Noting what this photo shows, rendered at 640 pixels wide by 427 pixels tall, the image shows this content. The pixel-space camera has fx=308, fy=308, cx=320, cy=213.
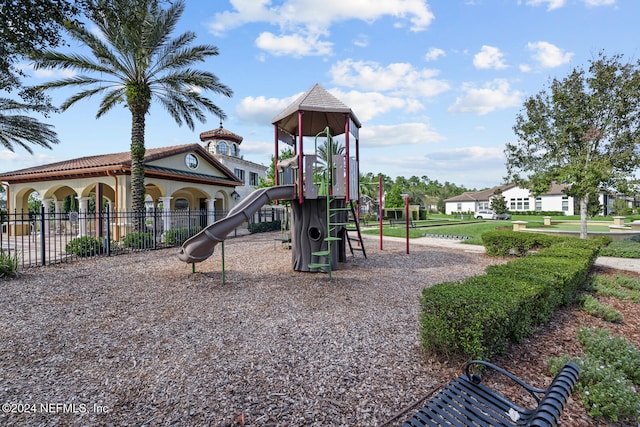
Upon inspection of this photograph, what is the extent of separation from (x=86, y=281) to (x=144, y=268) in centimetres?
161

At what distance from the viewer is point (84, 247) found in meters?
10.7

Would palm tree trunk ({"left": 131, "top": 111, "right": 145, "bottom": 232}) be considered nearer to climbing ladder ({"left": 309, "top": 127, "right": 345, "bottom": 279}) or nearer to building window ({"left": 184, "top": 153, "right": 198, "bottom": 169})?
building window ({"left": 184, "top": 153, "right": 198, "bottom": 169})

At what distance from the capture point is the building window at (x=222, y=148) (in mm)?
28984

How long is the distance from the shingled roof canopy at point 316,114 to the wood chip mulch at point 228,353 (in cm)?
422

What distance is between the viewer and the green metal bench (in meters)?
1.83

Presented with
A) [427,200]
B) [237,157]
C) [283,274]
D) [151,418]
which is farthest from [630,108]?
[427,200]

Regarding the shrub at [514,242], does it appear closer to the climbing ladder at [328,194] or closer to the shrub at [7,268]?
the climbing ladder at [328,194]

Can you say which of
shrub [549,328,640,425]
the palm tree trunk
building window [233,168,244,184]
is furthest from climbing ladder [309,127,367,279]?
building window [233,168,244,184]

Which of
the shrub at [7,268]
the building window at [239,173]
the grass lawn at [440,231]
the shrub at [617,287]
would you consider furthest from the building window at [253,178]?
the shrub at [617,287]

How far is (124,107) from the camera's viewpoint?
46.3 ft

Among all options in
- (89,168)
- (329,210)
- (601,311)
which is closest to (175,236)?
(89,168)

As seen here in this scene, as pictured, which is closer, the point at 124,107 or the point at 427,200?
the point at 124,107

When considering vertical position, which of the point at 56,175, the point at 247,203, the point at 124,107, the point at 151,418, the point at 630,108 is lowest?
the point at 151,418

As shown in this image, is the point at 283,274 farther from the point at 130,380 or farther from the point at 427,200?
the point at 427,200
